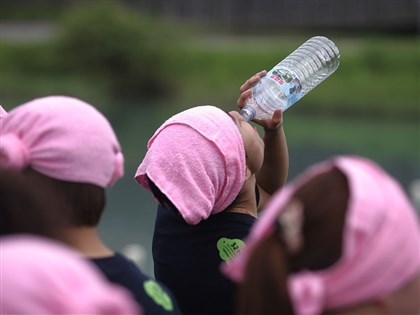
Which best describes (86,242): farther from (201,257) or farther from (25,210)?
(201,257)

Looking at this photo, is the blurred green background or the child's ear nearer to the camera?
the child's ear

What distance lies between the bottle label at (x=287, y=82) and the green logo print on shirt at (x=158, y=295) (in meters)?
A: 1.09

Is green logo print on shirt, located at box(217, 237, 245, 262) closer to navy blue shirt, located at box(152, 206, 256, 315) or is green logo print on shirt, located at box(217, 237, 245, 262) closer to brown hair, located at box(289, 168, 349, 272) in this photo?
navy blue shirt, located at box(152, 206, 256, 315)

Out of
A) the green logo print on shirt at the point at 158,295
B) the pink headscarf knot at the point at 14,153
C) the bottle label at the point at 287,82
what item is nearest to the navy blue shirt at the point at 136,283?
the green logo print on shirt at the point at 158,295

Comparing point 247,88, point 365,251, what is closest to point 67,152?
point 365,251

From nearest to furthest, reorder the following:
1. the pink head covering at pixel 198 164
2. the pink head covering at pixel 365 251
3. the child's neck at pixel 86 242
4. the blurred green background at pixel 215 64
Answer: the pink head covering at pixel 365 251 → the child's neck at pixel 86 242 → the pink head covering at pixel 198 164 → the blurred green background at pixel 215 64

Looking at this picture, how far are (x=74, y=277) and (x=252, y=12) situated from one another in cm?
2863

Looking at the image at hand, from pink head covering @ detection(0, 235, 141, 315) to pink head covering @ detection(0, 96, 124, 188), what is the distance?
482 millimetres

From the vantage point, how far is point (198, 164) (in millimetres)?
2426

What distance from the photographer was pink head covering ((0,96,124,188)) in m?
1.78

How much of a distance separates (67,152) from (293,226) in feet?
1.78

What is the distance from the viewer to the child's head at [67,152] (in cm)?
178

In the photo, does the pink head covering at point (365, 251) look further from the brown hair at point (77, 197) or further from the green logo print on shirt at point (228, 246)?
the green logo print on shirt at point (228, 246)

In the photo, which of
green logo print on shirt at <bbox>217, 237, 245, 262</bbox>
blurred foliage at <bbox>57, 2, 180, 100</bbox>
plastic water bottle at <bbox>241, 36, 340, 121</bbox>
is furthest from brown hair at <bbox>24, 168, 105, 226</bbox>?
blurred foliage at <bbox>57, 2, 180, 100</bbox>
